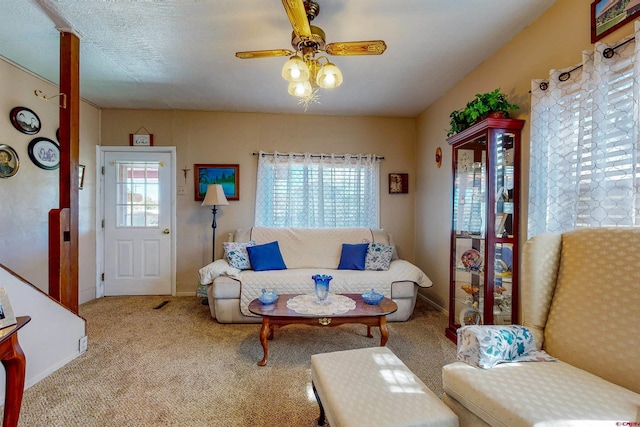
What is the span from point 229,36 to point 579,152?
2.50m

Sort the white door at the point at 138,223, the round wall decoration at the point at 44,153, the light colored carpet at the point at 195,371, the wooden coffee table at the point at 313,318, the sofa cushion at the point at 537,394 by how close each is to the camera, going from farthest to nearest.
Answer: the white door at the point at 138,223 → the round wall decoration at the point at 44,153 → the wooden coffee table at the point at 313,318 → the light colored carpet at the point at 195,371 → the sofa cushion at the point at 537,394

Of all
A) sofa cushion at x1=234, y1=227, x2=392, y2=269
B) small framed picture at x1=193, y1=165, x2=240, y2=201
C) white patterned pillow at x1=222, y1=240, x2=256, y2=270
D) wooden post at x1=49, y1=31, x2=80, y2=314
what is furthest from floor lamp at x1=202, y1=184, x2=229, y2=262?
wooden post at x1=49, y1=31, x2=80, y2=314

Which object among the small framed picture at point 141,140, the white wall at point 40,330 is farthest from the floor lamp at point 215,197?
the white wall at point 40,330

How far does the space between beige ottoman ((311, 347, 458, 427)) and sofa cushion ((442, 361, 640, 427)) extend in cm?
13

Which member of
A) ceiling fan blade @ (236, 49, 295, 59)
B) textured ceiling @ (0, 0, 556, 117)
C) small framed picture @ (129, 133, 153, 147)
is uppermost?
textured ceiling @ (0, 0, 556, 117)

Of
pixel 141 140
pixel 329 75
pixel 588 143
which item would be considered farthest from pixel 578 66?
pixel 141 140

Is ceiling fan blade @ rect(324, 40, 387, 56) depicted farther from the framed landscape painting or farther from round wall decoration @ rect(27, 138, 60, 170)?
round wall decoration @ rect(27, 138, 60, 170)

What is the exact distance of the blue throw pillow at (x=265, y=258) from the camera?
3201mm

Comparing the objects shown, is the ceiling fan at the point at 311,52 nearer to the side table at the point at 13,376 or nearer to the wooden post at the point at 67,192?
the wooden post at the point at 67,192

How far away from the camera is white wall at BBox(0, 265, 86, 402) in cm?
180

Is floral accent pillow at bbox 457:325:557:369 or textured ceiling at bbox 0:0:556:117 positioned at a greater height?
textured ceiling at bbox 0:0:556:117

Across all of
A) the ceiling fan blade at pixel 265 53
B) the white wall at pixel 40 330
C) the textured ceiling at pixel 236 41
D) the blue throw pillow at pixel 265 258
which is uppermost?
the textured ceiling at pixel 236 41

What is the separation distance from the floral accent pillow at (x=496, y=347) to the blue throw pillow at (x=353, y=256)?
6.16 ft

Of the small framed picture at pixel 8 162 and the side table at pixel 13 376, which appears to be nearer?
the side table at pixel 13 376
